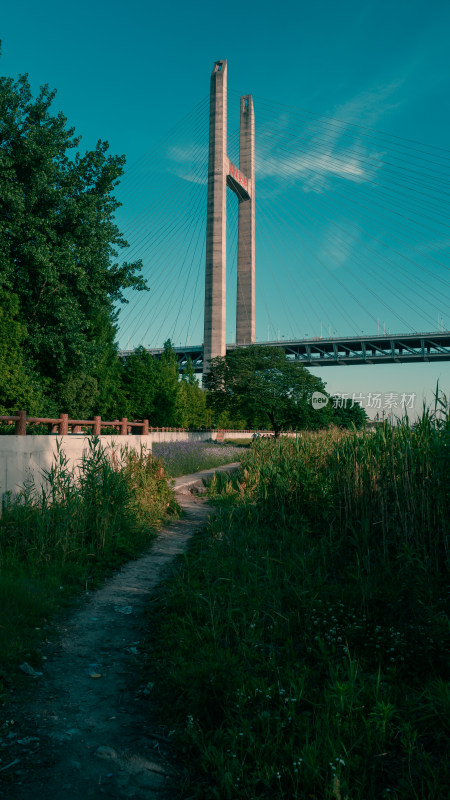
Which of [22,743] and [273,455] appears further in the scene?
[273,455]

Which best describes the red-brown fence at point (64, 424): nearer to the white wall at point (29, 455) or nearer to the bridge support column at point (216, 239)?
the white wall at point (29, 455)

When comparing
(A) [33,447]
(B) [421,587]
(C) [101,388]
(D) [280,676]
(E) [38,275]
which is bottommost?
(D) [280,676]

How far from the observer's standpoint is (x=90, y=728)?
295 cm

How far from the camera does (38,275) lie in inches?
668

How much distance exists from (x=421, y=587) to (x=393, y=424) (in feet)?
9.63

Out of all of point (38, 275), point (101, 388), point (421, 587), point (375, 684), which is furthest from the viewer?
point (101, 388)

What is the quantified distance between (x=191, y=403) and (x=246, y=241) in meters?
21.4

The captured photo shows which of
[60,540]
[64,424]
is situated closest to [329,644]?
[60,540]

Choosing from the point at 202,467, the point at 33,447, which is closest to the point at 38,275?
the point at 202,467

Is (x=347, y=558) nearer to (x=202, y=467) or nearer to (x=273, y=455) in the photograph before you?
(x=273, y=455)

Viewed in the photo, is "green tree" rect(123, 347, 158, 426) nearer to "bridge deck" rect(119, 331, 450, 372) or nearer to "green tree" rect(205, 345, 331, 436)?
"green tree" rect(205, 345, 331, 436)

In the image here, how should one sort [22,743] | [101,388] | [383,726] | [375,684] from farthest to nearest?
[101,388] → [375,684] → [22,743] → [383,726]

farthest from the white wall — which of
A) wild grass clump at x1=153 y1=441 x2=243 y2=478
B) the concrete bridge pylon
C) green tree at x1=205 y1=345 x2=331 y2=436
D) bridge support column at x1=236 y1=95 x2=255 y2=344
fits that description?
bridge support column at x1=236 y1=95 x2=255 y2=344

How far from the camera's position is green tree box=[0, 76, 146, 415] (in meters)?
16.4
